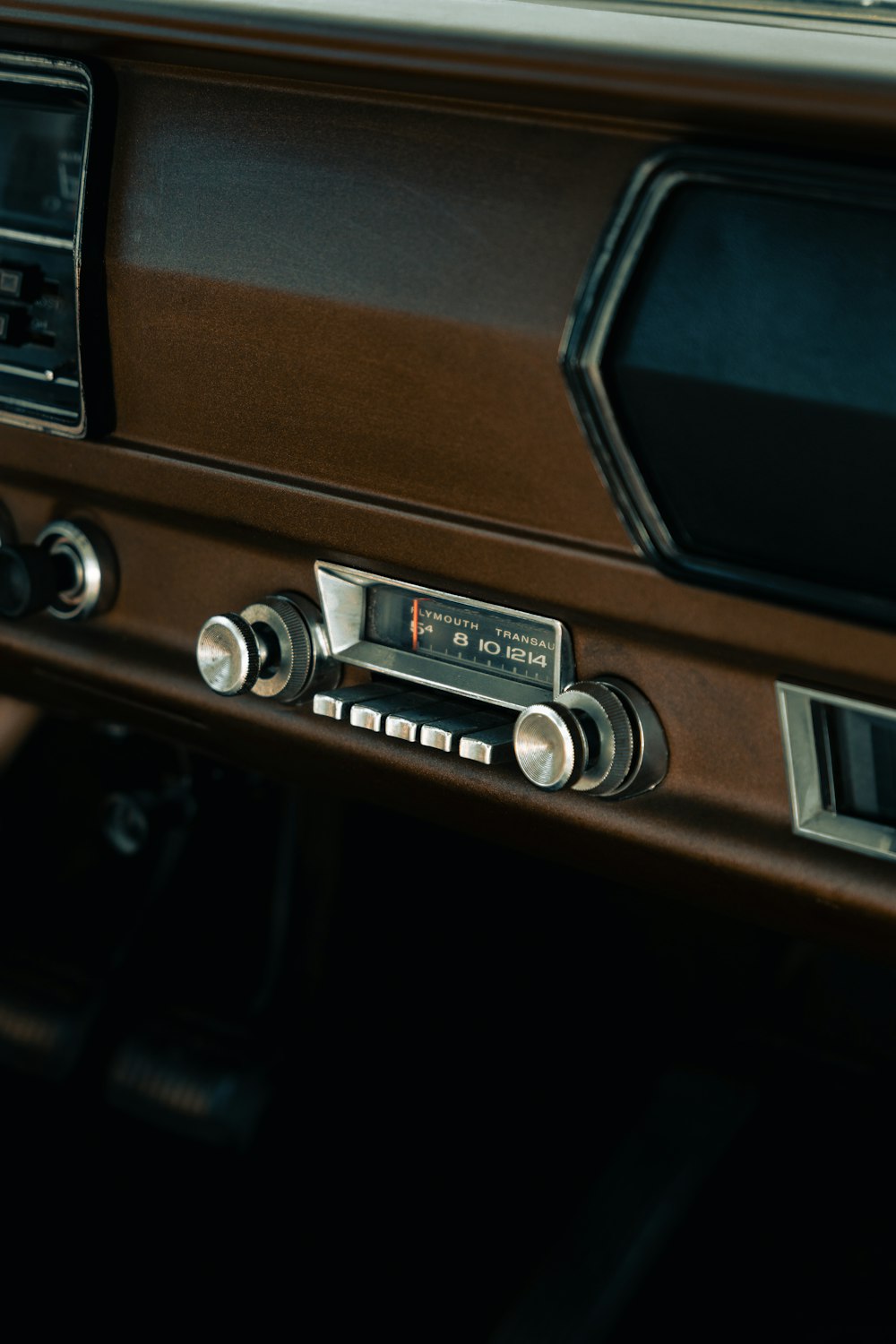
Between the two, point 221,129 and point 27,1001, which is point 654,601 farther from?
point 27,1001

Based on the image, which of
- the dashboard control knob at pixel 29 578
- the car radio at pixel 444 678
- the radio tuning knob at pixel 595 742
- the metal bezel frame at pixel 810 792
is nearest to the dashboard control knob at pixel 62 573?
the dashboard control knob at pixel 29 578

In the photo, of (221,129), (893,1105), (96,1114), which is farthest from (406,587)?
(96,1114)

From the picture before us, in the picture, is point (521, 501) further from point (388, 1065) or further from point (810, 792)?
point (388, 1065)

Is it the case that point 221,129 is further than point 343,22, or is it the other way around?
point 221,129

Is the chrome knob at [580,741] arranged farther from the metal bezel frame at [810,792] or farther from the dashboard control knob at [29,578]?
the dashboard control knob at [29,578]

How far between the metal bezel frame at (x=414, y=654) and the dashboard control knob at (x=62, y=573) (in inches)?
8.8

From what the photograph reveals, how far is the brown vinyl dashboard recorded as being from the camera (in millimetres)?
797

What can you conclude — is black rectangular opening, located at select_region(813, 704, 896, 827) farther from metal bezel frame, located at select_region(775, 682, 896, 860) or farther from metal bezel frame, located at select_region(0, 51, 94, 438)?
metal bezel frame, located at select_region(0, 51, 94, 438)

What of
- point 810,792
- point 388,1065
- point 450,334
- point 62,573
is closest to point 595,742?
point 810,792

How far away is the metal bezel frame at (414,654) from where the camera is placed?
0.95 metres

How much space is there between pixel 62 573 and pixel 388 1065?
34.9 inches

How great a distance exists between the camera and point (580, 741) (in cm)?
89

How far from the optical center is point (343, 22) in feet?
2.82

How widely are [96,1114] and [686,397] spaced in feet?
4.47
